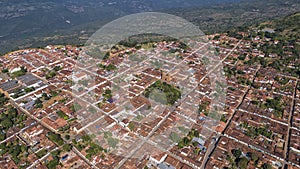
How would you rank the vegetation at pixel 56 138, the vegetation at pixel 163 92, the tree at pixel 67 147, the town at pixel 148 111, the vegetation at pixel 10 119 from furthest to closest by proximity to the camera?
the vegetation at pixel 163 92 < the vegetation at pixel 10 119 < the vegetation at pixel 56 138 < the tree at pixel 67 147 < the town at pixel 148 111

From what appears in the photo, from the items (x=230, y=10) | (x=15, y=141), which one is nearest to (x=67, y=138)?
(x=15, y=141)

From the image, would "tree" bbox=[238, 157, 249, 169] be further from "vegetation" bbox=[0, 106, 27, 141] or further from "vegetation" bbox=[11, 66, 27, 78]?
"vegetation" bbox=[11, 66, 27, 78]

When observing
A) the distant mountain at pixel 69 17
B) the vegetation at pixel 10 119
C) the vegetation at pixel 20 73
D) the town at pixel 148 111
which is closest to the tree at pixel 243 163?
the town at pixel 148 111

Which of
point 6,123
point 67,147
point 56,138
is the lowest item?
point 6,123

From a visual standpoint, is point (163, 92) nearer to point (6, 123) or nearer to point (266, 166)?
point (266, 166)

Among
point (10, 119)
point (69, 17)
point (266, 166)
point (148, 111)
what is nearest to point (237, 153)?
point (266, 166)

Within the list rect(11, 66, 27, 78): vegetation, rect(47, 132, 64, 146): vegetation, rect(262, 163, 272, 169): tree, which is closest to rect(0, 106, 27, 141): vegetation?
rect(47, 132, 64, 146): vegetation

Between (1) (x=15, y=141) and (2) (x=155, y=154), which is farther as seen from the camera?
(1) (x=15, y=141)

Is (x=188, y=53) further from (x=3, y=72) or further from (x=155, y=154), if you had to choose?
(x=3, y=72)

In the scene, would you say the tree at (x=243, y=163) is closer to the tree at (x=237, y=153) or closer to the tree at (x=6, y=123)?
the tree at (x=237, y=153)

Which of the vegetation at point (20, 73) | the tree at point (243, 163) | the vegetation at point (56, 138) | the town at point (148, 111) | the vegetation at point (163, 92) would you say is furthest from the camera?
the vegetation at point (20, 73)

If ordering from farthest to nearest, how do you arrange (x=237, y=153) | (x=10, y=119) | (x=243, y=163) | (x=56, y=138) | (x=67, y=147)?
(x=10, y=119) → (x=56, y=138) → (x=67, y=147) → (x=237, y=153) → (x=243, y=163)
